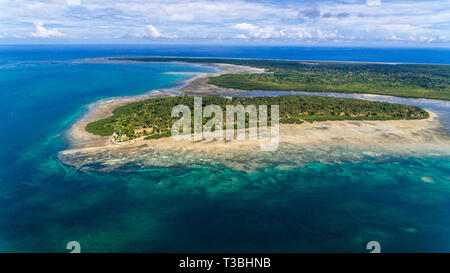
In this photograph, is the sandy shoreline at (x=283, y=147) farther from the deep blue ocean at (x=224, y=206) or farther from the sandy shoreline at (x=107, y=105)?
the deep blue ocean at (x=224, y=206)

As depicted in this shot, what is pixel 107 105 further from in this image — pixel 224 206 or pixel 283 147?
pixel 224 206

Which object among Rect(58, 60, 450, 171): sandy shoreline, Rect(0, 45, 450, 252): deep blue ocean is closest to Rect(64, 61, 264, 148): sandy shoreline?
Rect(58, 60, 450, 171): sandy shoreline

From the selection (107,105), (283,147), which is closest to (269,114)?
(283,147)

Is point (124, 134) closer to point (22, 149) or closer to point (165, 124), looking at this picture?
point (165, 124)

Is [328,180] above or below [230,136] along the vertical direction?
below

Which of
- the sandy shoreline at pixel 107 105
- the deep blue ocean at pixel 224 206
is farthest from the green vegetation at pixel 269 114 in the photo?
the deep blue ocean at pixel 224 206

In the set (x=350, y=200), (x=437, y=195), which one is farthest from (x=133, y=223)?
(x=437, y=195)
